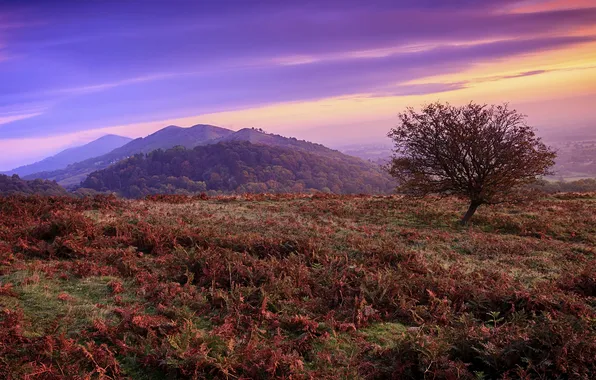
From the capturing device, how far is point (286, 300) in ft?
28.0

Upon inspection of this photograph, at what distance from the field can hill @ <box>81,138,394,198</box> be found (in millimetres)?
123347

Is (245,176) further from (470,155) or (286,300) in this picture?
(286,300)

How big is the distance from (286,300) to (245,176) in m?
158

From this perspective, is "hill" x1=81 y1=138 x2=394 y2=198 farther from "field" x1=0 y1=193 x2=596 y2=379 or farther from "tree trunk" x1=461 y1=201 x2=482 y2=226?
"field" x1=0 y1=193 x2=596 y2=379

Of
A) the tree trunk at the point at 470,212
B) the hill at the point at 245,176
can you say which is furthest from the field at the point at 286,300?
the hill at the point at 245,176

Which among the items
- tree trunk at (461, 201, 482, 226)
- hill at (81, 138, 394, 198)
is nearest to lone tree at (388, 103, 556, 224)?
tree trunk at (461, 201, 482, 226)

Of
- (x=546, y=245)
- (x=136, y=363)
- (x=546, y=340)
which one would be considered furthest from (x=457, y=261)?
(x=136, y=363)

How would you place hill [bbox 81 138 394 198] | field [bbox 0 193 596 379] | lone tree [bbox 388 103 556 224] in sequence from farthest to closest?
hill [bbox 81 138 394 198]
lone tree [bbox 388 103 556 224]
field [bbox 0 193 596 379]

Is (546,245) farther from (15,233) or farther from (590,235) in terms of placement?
(15,233)

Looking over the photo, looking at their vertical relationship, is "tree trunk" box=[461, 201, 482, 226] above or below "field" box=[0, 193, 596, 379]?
below

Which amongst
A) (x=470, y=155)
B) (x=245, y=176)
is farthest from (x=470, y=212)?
(x=245, y=176)

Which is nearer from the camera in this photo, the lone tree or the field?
the field

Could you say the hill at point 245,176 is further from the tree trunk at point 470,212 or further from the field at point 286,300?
the field at point 286,300

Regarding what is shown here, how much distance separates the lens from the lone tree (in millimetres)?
17953
